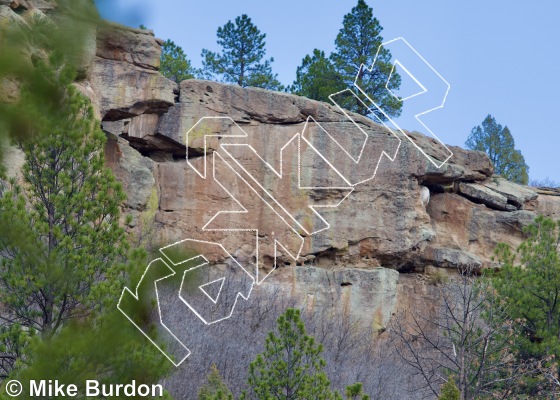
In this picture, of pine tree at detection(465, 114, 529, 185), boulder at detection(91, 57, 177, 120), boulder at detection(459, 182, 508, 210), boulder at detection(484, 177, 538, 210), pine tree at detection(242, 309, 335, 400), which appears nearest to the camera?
pine tree at detection(242, 309, 335, 400)

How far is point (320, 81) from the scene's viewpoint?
105ft

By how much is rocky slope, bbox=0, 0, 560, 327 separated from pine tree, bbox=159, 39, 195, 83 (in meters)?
8.20

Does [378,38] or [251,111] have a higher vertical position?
[378,38]

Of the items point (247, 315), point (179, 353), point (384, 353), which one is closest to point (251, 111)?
point (247, 315)

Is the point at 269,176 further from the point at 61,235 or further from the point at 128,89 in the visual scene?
the point at 61,235

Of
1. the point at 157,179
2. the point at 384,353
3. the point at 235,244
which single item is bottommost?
the point at 384,353

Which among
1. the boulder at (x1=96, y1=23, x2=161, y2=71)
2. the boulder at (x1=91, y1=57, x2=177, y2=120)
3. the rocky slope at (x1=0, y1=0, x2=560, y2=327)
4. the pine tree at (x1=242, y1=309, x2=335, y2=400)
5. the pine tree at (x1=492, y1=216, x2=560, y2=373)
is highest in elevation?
the boulder at (x1=96, y1=23, x2=161, y2=71)

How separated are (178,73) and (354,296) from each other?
41.1 ft

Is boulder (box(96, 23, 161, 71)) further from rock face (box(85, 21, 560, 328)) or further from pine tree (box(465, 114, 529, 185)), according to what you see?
pine tree (box(465, 114, 529, 185))

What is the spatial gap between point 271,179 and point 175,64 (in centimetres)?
1002

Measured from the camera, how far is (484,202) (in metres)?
28.3

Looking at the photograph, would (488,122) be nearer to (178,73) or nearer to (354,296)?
(178,73)

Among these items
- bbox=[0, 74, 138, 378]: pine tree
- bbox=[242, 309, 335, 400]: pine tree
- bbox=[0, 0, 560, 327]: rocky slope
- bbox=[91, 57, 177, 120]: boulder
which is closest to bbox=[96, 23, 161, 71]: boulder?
bbox=[0, 0, 560, 327]: rocky slope

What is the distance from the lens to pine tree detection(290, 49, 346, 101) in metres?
31.5
